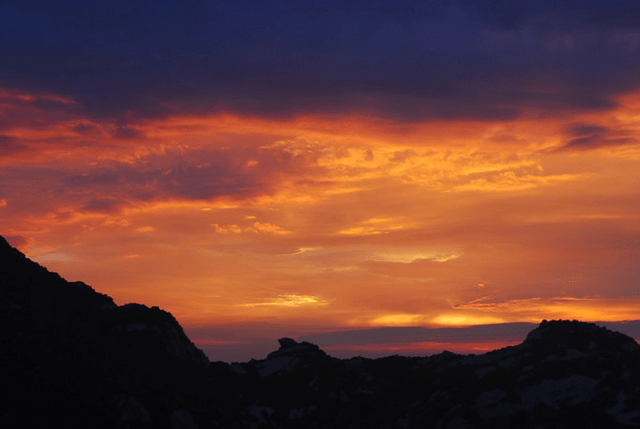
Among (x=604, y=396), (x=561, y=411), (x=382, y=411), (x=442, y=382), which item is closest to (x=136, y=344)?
(x=382, y=411)

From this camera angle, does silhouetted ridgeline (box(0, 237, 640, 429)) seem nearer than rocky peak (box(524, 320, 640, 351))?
Yes

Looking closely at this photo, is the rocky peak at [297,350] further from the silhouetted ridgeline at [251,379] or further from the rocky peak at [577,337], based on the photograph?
the rocky peak at [577,337]

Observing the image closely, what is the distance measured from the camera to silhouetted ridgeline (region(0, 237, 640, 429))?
99.7 metres

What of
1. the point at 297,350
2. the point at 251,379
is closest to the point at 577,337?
the point at 297,350

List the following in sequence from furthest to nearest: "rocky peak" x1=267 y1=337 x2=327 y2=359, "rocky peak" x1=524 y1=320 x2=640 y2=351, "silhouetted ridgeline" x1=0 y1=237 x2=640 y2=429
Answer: "rocky peak" x1=267 y1=337 x2=327 y2=359 < "rocky peak" x1=524 y1=320 x2=640 y2=351 < "silhouetted ridgeline" x1=0 y1=237 x2=640 y2=429

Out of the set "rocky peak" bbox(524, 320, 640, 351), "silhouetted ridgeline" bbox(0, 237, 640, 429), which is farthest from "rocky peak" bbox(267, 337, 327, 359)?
"rocky peak" bbox(524, 320, 640, 351)

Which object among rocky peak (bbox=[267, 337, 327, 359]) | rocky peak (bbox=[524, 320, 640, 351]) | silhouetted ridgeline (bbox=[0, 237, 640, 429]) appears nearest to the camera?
silhouetted ridgeline (bbox=[0, 237, 640, 429])

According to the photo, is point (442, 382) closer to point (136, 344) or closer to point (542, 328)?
point (542, 328)

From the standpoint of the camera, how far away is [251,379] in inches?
5507

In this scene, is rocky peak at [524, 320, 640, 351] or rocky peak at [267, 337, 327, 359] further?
rocky peak at [267, 337, 327, 359]

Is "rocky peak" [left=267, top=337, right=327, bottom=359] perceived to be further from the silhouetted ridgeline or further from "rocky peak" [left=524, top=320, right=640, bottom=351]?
"rocky peak" [left=524, top=320, right=640, bottom=351]

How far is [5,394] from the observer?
310 feet

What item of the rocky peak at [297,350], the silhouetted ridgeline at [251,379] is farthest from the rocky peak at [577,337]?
the rocky peak at [297,350]

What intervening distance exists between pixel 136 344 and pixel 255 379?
27.1 m
